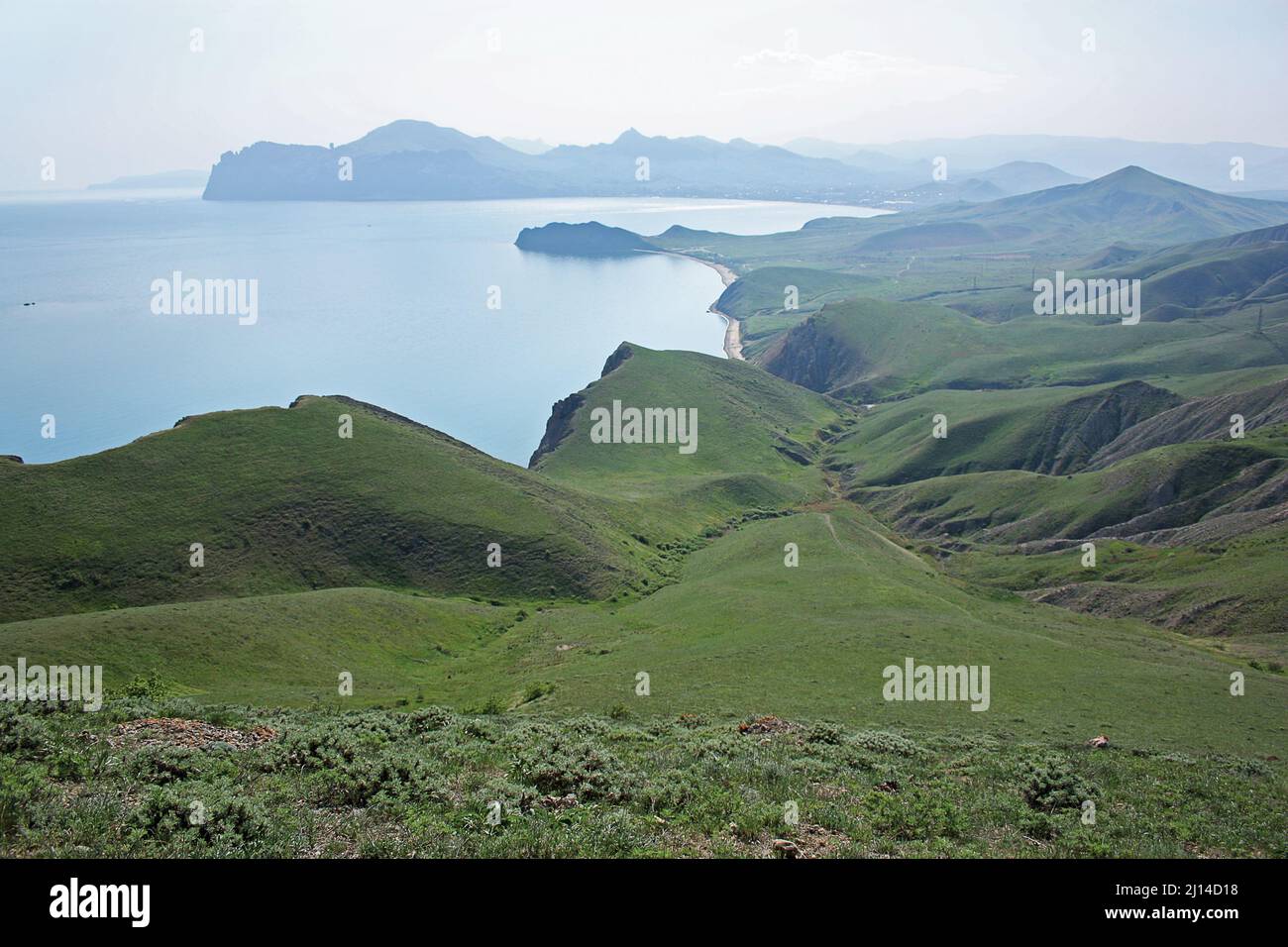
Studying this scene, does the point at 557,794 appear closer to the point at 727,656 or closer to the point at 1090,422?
the point at 727,656

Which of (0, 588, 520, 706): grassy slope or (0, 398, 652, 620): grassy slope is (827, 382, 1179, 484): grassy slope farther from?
(0, 588, 520, 706): grassy slope

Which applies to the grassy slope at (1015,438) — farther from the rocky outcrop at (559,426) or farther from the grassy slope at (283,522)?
the grassy slope at (283,522)

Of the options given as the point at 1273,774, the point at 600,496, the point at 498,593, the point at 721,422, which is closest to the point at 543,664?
the point at 498,593

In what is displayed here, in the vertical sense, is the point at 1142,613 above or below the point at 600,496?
below

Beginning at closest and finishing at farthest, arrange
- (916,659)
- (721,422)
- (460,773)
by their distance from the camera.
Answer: (460,773)
(916,659)
(721,422)

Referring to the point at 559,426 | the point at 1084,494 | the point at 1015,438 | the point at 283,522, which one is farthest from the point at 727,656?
the point at 1015,438

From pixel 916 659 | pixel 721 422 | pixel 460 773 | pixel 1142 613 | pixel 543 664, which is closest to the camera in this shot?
pixel 460 773

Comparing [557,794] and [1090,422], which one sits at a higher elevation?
[1090,422]

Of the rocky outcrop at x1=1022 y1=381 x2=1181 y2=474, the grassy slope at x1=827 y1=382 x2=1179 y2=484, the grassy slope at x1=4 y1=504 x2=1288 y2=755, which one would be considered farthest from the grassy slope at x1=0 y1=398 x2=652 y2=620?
the rocky outcrop at x1=1022 y1=381 x2=1181 y2=474
